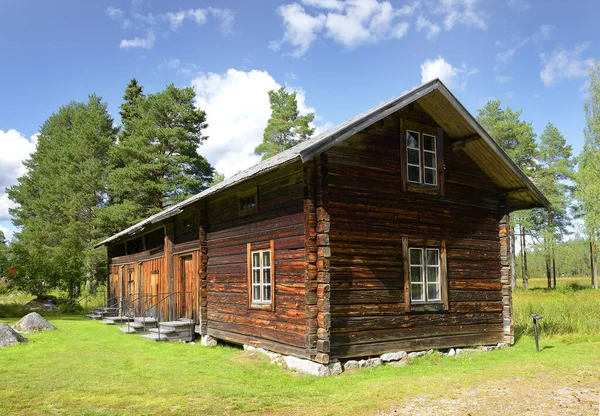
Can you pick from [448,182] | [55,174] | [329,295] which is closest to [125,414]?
[329,295]

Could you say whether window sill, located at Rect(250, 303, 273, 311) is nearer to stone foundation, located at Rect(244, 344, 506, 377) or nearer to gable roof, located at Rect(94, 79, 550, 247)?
stone foundation, located at Rect(244, 344, 506, 377)

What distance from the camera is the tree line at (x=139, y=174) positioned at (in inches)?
1374

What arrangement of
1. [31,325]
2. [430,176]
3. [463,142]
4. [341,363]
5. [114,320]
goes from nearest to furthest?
[341,363] → [430,176] → [463,142] → [31,325] → [114,320]

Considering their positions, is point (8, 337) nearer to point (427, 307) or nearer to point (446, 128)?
point (427, 307)

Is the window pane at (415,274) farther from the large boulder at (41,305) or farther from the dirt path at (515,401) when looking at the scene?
the large boulder at (41,305)

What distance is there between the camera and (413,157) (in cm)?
1291

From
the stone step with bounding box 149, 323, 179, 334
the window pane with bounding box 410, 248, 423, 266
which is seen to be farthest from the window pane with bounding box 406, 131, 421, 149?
the stone step with bounding box 149, 323, 179, 334

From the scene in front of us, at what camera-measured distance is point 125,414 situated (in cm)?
773

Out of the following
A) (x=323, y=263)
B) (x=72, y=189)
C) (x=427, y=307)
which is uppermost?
(x=72, y=189)

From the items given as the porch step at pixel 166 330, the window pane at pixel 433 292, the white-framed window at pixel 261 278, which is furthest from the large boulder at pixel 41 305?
the window pane at pixel 433 292

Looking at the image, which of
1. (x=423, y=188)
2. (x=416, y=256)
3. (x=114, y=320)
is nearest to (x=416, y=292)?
(x=416, y=256)

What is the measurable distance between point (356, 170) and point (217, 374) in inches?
220

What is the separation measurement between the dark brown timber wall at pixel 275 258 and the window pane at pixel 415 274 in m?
3.04

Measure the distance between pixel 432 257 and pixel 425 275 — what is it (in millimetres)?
616
